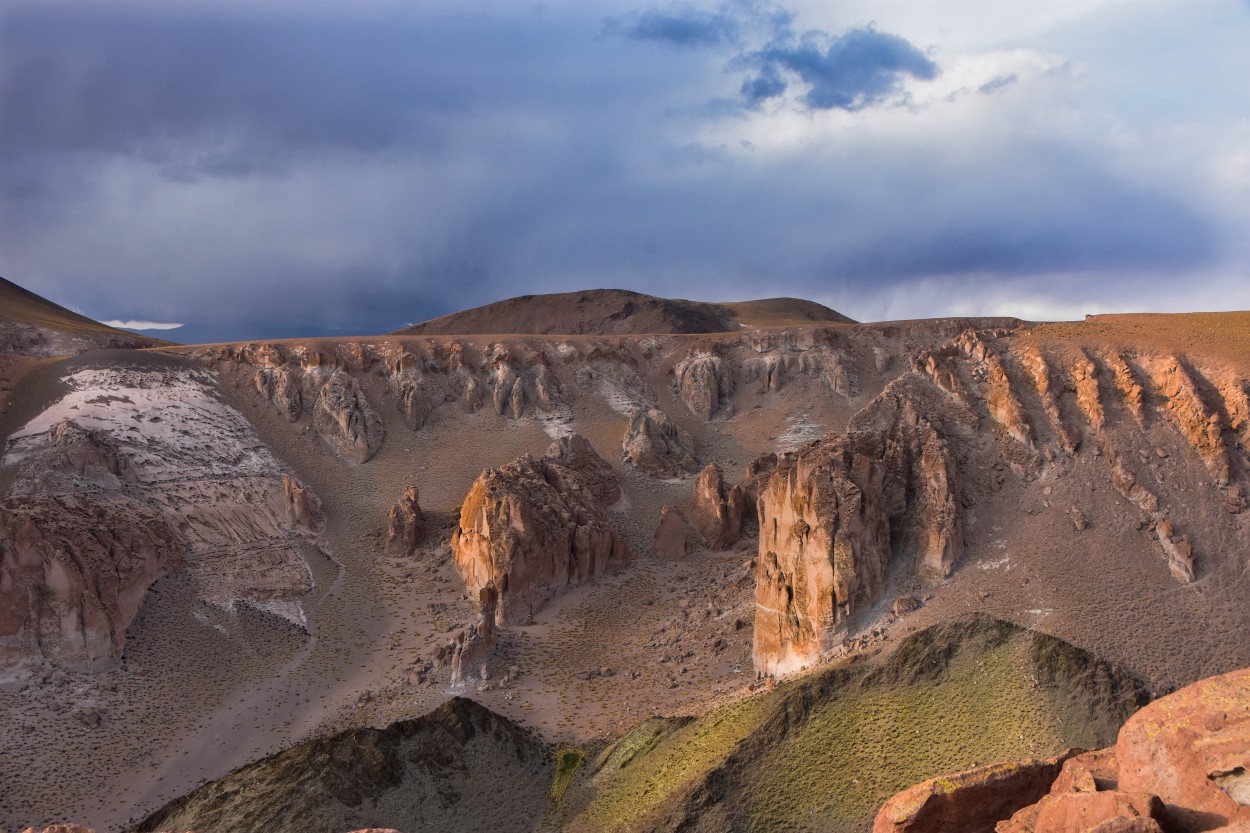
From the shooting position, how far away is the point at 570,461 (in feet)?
188

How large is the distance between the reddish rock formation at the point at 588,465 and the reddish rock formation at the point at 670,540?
17.7 ft

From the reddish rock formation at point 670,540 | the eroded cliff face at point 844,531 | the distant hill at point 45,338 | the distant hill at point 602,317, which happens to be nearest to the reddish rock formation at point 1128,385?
the eroded cliff face at point 844,531

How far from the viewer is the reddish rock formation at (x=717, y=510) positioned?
173ft

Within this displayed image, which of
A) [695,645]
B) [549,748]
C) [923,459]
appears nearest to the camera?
[549,748]

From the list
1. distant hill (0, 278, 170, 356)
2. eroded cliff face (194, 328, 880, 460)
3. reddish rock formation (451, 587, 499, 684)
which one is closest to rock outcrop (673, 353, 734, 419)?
eroded cliff face (194, 328, 880, 460)

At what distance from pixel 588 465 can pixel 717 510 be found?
32.9 feet

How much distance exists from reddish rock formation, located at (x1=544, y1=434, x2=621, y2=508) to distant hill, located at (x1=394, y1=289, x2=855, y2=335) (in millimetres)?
79738

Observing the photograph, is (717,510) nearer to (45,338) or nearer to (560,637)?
(560,637)

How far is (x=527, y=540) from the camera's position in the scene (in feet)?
152

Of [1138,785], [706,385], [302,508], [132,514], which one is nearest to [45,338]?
Answer: [302,508]

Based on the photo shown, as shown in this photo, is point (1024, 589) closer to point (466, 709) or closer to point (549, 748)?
point (549, 748)

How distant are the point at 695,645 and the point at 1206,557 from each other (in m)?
20.6

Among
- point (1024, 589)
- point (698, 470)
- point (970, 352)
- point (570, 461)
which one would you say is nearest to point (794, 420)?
point (698, 470)

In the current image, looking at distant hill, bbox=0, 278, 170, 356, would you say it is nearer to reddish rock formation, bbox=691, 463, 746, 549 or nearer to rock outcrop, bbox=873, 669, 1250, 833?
reddish rock formation, bbox=691, 463, 746, 549
